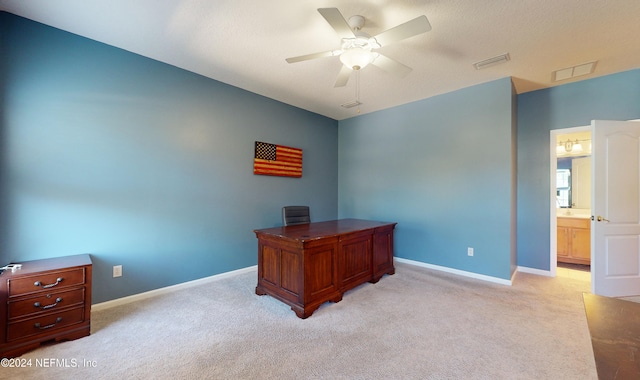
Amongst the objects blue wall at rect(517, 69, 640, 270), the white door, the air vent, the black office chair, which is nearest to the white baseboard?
blue wall at rect(517, 69, 640, 270)

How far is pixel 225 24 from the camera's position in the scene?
88.8 inches

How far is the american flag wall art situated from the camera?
385 cm

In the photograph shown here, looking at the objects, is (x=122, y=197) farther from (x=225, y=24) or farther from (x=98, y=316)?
(x=225, y=24)

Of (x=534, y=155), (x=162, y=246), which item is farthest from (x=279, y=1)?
(x=534, y=155)

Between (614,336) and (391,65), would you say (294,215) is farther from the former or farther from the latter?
(614,336)

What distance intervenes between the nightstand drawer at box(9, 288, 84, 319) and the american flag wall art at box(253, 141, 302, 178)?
2344 mm

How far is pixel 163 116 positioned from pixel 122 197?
1029 millimetres

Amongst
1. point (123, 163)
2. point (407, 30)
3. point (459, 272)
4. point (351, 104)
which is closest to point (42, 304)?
point (123, 163)

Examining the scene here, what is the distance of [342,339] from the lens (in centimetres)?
206

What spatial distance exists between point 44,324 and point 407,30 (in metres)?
3.52

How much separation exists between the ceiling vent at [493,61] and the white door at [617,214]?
53.1 inches

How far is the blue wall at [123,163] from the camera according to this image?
2.21 metres

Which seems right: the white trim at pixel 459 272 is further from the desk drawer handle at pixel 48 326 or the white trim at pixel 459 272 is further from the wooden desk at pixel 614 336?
the desk drawer handle at pixel 48 326

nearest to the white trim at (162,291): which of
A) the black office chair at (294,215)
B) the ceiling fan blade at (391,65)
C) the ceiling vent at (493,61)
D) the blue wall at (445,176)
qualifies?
the black office chair at (294,215)
